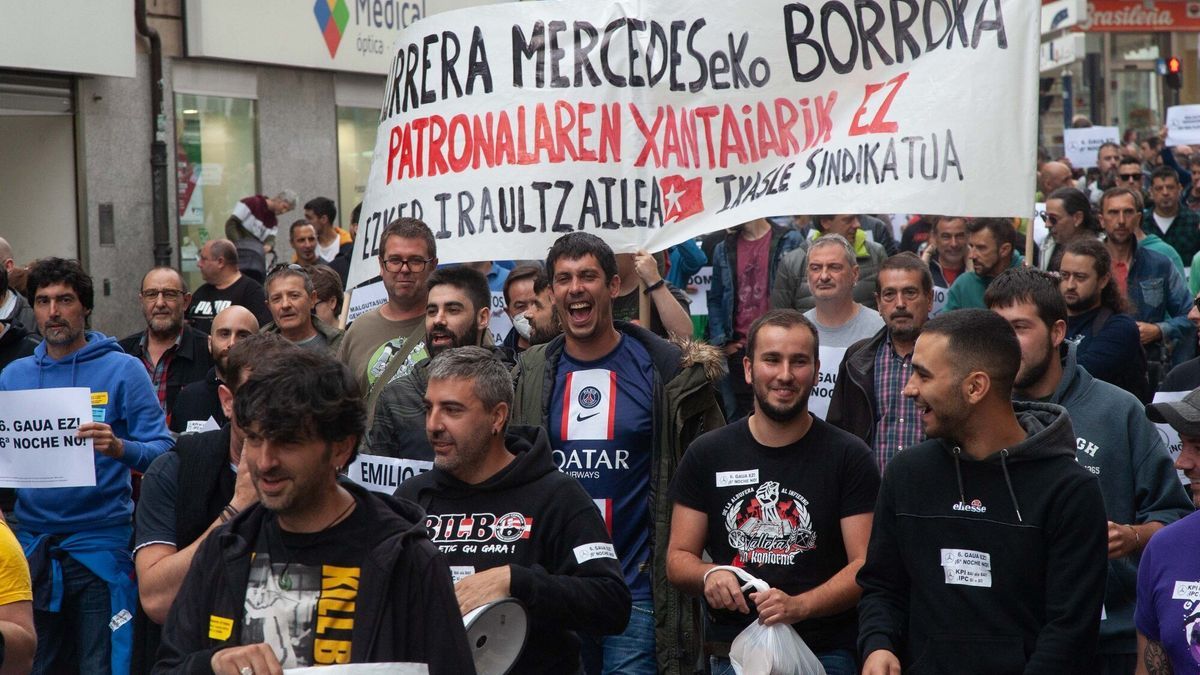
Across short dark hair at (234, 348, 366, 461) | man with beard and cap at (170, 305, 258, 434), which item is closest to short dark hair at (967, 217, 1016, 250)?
man with beard and cap at (170, 305, 258, 434)

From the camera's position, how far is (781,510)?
523 cm

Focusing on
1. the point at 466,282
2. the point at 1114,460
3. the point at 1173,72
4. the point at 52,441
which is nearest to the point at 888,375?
the point at 1114,460

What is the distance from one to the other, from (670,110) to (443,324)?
1957 mm

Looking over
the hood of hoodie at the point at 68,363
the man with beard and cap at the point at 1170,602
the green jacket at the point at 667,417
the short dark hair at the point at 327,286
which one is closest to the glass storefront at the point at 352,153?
the short dark hair at the point at 327,286

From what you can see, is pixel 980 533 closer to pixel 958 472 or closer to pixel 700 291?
pixel 958 472

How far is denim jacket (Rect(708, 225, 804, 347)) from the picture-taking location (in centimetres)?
1079

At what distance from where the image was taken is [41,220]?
626 inches

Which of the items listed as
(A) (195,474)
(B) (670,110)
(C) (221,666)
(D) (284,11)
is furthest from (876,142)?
(D) (284,11)

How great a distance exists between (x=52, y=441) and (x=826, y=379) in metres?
3.39

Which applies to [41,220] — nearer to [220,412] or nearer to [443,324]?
[220,412]

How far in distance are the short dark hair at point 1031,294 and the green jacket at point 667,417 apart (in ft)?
3.40

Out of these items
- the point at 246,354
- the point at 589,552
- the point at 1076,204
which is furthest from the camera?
the point at 1076,204

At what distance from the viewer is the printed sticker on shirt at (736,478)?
5.28 meters

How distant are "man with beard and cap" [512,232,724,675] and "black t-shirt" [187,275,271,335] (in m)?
5.32
